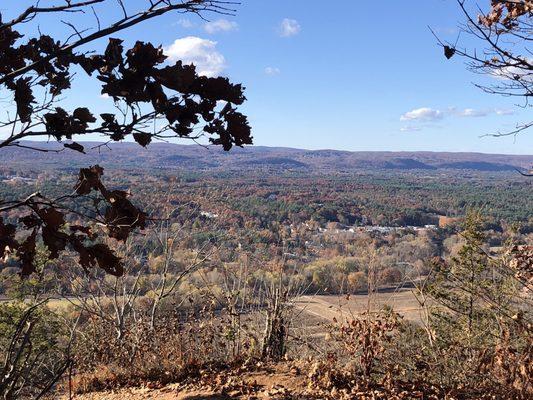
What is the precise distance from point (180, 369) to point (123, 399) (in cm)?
58

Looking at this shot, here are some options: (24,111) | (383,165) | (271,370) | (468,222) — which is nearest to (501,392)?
(271,370)

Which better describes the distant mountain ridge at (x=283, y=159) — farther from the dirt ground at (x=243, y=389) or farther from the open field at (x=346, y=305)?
the dirt ground at (x=243, y=389)

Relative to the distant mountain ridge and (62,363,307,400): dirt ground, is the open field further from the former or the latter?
the distant mountain ridge

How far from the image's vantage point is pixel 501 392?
3.65 metres

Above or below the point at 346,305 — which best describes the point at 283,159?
above

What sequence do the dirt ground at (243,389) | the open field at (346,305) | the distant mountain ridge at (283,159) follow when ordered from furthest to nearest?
the distant mountain ridge at (283,159)
the open field at (346,305)
the dirt ground at (243,389)

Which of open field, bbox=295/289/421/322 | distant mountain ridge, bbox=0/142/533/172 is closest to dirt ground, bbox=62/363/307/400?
open field, bbox=295/289/421/322

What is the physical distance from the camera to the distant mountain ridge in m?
121

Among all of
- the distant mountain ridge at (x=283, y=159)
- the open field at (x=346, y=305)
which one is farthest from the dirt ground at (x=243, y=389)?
the distant mountain ridge at (x=283, y=159)

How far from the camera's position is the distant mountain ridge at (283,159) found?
396ft

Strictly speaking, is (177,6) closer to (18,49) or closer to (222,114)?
(222,114)

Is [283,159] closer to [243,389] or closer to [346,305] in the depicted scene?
[346,305]

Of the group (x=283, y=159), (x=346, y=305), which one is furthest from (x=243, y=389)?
(x=283, y=159)

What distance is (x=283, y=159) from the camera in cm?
15650
